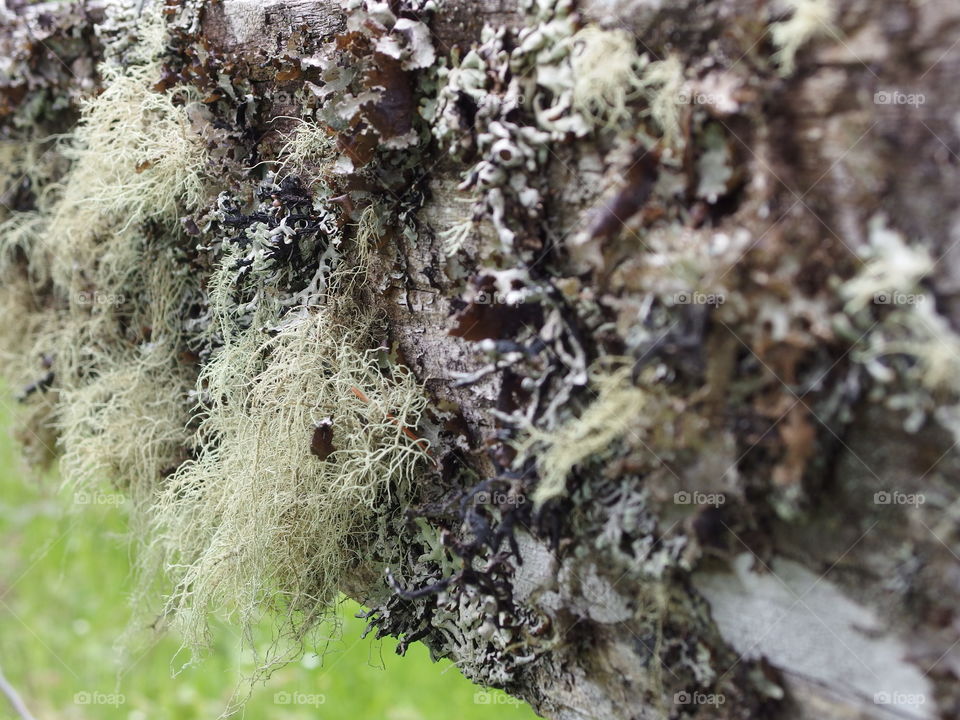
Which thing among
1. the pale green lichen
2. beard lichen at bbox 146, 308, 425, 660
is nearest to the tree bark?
the pale green lichen

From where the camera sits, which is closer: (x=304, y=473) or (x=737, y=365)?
(x=737, y=365)

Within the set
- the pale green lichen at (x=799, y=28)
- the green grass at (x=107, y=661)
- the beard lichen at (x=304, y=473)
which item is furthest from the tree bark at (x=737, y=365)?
the green grass at (x=107, y=661)

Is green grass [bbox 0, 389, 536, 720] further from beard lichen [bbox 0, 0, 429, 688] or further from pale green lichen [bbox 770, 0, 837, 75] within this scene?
pale green lichen [bbox 770, 0, 837, 75]

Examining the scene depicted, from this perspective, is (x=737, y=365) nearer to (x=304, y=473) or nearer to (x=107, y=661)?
(x=304, y=473)

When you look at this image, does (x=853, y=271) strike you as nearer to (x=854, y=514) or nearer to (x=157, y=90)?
(x=854, y=514)

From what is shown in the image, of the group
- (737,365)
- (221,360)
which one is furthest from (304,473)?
(737,365)

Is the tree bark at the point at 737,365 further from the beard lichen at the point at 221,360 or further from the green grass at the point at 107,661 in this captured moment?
the green grass at the point at 107,661

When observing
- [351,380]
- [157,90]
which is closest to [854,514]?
[351,380]
